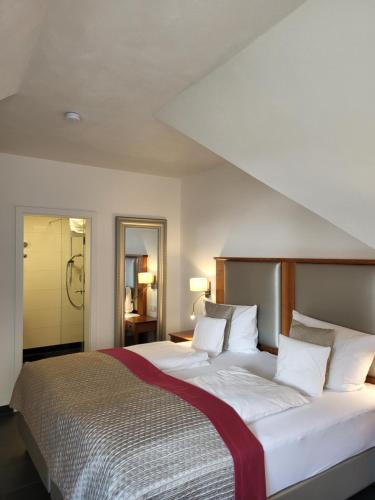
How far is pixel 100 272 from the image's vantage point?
423 cm

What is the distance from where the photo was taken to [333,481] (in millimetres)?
1961

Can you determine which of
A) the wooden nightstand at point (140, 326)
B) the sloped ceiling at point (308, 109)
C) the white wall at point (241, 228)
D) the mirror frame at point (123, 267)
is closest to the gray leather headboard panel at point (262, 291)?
the white wall at point (241, 228)

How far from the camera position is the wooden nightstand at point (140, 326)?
445 cm

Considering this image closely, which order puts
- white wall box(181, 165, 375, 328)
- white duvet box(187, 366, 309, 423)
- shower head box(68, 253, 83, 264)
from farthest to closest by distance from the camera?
shower head box(68, 253, 83, 264), white wall box(181, 165, 375, 328), white duvet box(187, 366, 309, 423)

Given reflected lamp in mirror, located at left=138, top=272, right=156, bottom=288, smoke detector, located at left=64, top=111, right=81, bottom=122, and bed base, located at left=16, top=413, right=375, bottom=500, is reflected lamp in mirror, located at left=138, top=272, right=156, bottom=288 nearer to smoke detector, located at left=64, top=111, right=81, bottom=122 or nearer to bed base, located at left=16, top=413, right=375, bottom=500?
smoke detector, located at left=64, top=111, right=81, bottom=122

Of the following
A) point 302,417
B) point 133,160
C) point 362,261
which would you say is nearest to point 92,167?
point 133,160

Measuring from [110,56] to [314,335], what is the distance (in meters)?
2.27

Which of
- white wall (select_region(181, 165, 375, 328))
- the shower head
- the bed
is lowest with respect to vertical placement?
the bed

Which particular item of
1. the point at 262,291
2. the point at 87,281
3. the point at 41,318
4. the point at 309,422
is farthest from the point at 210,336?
the point at 41,318

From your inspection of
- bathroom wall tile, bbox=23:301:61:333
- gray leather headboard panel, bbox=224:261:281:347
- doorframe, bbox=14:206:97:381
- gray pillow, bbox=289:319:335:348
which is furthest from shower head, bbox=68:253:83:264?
gray pillow, bbox=289:319:335:348

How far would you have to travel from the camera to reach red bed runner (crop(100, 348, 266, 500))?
1.62m

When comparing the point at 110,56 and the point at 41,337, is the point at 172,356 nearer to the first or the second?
the point at 110,56

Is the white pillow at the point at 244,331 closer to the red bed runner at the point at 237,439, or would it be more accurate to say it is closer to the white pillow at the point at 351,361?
the white pillow at the point at 351,361

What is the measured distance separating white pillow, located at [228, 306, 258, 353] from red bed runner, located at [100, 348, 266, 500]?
1.12 meters
